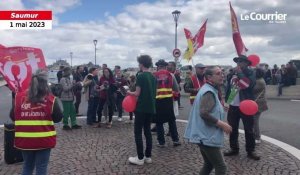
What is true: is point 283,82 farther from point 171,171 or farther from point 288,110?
point 171,171

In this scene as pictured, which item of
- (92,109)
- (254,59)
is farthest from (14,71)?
(92,109)

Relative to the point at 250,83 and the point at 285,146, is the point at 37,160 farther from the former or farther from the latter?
the point at 285,146

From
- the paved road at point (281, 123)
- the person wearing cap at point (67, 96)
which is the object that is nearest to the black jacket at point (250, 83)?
the paved road at point (281, 123)

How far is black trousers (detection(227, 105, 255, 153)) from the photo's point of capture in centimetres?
713

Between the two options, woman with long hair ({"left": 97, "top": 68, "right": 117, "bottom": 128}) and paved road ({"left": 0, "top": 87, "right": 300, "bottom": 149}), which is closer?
paved road ({"left": 0, "top": 87, "right": 300, "bottom": 149})

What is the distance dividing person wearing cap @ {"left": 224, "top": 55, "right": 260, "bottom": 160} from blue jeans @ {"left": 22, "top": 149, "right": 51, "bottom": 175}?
12.7 feet

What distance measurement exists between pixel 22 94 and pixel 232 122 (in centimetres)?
422

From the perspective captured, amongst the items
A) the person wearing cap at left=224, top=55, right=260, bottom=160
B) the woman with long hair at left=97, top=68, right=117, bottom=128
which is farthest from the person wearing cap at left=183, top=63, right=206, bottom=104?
the woman with long hair at left=97, top=68, right=117, bottom=128

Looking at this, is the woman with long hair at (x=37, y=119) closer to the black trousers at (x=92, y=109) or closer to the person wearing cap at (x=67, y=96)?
the person wearing cap at (x=67, y=96)

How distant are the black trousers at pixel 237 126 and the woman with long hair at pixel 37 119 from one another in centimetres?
386

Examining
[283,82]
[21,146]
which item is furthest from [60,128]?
[283,82]

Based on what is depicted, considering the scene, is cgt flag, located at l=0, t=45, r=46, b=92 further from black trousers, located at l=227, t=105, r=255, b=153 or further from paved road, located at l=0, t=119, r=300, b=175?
black trousers, located at l=227, t=105, r=255, b=153

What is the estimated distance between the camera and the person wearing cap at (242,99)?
275 inches

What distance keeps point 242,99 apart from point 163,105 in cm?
181
